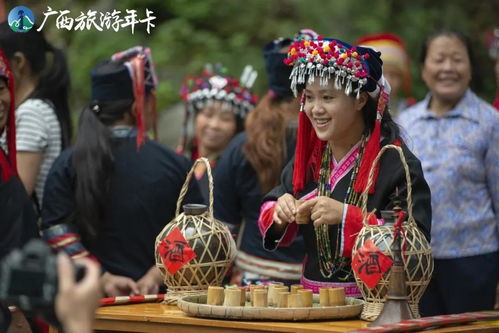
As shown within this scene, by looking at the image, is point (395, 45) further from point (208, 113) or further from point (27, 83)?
point (27, 83)

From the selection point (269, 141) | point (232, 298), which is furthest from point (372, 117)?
point (269, 141)

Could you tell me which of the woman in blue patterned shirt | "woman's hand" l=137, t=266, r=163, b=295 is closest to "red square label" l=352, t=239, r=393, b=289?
"woman's hand" l=137, t=266, r=163, b=295

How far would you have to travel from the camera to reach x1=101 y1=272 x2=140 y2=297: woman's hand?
497cm

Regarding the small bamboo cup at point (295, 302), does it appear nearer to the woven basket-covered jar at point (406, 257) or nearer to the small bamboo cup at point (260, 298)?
the small bamboo cup at point (260, 298)

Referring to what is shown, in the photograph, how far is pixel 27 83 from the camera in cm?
541

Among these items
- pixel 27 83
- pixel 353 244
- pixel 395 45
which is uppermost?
pixel 395 45

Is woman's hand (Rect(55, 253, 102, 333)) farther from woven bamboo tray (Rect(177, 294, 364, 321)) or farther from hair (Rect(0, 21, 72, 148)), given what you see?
hair (Rect(0, 21, 72, 148))

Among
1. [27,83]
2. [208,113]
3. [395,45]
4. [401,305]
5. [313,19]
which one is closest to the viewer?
[401,305]

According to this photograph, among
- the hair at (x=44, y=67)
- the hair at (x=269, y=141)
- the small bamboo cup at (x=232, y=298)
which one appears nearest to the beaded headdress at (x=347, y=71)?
the small bamboo cup at (x=232, y=298)

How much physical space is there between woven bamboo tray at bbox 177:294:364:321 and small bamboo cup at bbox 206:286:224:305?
2.4 inches

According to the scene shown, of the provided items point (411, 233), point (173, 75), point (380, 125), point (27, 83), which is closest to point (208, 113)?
point (27, 83)

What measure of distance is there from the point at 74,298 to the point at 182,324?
1.48 metres

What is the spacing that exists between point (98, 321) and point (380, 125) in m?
1.26

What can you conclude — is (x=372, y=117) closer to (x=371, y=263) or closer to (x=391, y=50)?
(x=371, y=263)
